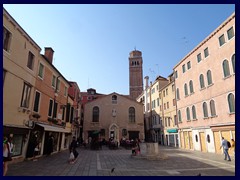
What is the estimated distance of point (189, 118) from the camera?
23.5 m

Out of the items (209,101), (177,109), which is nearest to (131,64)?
(177,109)

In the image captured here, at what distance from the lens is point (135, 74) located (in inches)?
2562

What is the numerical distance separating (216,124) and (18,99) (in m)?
17.7

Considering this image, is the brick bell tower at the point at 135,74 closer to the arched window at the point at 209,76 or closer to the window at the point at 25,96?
the arched window at the point at 209,76

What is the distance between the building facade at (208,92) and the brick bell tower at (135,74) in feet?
117

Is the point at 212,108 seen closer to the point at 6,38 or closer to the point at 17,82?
the point at 17,82

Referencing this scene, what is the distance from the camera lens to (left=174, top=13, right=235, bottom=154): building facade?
16319mm

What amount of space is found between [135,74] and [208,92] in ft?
151

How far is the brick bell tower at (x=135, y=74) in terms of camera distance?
204 feet

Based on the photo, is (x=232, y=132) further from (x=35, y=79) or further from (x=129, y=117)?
(x=129, y=117)

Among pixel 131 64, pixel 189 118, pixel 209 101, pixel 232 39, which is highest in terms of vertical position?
pixel 131 64

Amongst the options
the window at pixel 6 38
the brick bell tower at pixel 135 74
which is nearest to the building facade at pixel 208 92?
the window at pixel 6 38

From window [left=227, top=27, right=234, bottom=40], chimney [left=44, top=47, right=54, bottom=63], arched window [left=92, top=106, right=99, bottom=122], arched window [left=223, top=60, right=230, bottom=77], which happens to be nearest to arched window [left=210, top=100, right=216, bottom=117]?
arched window [left=223, top=60, right=230, bottom=77]

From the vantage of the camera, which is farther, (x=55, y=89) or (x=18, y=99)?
(x=55, y=89)
